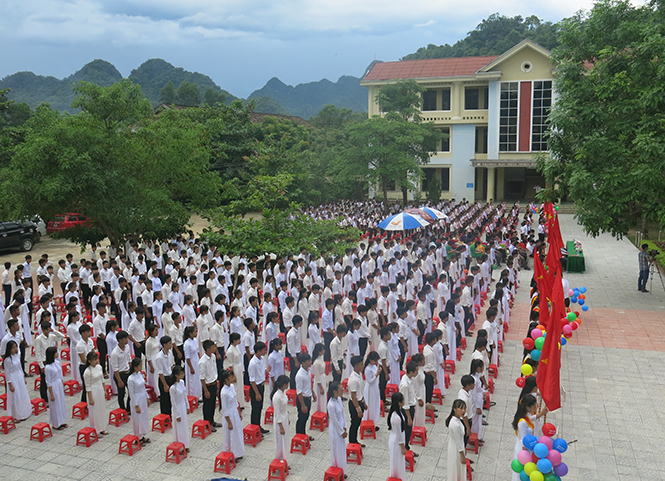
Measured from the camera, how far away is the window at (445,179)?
36156 millimetres

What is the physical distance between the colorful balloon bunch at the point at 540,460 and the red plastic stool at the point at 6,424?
631 centimetres

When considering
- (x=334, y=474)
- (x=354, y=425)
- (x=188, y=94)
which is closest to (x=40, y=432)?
(x=334, y=474)

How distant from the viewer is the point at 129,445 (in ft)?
21.5

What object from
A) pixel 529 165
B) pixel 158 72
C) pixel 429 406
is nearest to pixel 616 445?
pixel 429 406

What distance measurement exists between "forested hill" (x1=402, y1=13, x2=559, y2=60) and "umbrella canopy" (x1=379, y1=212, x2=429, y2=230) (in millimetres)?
42242

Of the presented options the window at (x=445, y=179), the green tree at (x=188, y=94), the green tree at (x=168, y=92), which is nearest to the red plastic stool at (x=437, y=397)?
the window at (x=445, y=179)

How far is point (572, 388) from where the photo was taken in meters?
8.40

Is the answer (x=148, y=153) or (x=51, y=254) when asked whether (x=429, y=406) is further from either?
(x=51, y=254)

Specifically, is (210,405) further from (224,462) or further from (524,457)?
(524,457)

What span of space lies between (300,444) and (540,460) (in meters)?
2.80

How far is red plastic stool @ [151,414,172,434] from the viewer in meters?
7.15

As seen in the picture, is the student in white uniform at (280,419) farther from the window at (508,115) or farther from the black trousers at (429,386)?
the window at (508,115)

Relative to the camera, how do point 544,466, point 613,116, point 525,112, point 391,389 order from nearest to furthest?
point 544,466, point 391,389, point 613,116, point 525,112

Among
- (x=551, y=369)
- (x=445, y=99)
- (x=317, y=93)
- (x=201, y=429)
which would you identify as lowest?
(x=201, y=429)
